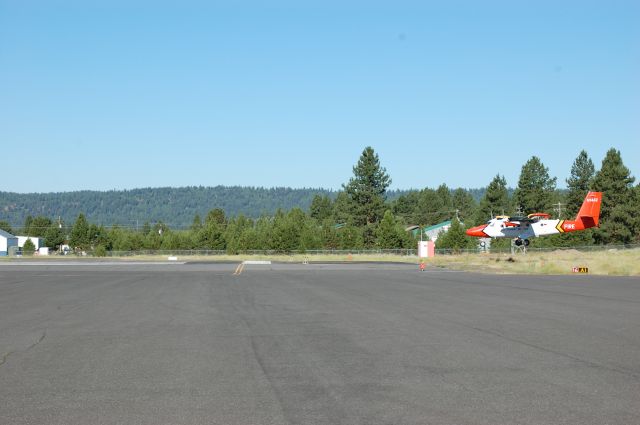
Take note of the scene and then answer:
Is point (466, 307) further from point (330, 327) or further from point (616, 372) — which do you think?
point (616, 372)

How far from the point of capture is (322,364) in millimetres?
9617

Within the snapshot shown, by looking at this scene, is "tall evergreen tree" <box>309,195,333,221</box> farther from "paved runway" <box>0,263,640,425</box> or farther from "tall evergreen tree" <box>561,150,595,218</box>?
"paved runway" <box>0,263,640,425</box>

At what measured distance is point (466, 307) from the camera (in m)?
18.6

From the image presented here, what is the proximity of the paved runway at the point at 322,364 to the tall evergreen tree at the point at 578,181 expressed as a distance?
93.1m

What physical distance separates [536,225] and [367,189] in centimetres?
4975

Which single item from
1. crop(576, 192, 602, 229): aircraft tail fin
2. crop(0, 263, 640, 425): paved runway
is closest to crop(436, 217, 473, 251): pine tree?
crop(576, 192, 602, 229): aircraft tail fin

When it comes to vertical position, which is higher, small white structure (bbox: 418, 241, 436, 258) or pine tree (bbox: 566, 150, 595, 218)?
pine tree (bbox: 566, 150, 595, 218)

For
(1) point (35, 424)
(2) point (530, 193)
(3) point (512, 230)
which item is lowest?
(1) point (35, 424)

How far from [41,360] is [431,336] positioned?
688 cm

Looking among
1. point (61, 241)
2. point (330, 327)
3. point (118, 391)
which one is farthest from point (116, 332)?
point (61, 241)

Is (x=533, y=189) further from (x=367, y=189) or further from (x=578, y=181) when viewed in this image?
(x=367, y=189)

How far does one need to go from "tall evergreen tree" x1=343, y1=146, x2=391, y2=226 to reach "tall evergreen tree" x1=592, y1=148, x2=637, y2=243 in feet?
112

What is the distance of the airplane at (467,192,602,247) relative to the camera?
62.7m

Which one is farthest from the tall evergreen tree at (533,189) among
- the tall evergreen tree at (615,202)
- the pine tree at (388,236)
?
the pine tree at (388,236)
